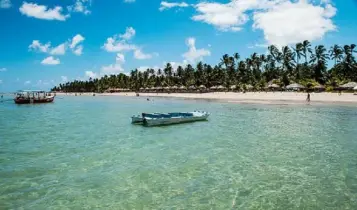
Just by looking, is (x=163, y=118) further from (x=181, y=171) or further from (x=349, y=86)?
(x=349, y=86)

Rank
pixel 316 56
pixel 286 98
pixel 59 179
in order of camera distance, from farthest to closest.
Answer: pixel 316 56, pixel 286 98, pixel 59 179

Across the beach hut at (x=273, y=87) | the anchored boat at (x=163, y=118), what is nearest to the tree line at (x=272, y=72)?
the beach hut at (x=273, y=87)

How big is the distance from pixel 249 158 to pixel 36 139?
57.9 ft

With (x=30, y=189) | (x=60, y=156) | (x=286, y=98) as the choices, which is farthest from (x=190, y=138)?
(x=286, y=98)

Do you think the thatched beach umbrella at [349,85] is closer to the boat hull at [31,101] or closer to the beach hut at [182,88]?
the beach hut at [182,88]

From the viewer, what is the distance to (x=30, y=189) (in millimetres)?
13664

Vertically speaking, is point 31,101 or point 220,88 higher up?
point 220,88

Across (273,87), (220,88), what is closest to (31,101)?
(220,88)

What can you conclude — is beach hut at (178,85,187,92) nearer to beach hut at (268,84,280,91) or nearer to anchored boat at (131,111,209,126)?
beach hut at (268,84,280,91)

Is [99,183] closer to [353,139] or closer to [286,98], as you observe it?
[353,139]

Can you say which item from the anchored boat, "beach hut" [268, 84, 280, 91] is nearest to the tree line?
"beach hut" [268, 84, 280, 91]

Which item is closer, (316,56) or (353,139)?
(353,139)

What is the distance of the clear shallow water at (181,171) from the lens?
40.2 feet

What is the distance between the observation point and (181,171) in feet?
53.2
